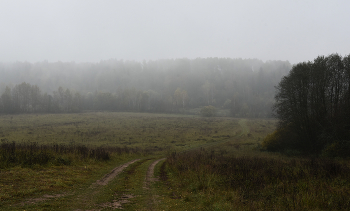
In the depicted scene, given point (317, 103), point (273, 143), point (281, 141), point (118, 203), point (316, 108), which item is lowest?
point (273, 143)

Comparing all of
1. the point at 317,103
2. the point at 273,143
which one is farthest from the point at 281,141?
the point at 317,103

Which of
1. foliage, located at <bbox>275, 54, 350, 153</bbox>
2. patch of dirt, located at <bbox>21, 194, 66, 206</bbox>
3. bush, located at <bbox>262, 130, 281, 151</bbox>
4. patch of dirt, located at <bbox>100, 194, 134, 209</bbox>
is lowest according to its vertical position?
bush, located at <bbox>262, 130, 281, 151</bbox>

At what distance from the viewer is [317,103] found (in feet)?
91.6

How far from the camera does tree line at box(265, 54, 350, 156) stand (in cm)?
2448

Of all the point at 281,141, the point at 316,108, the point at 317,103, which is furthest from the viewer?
the point at 281,141

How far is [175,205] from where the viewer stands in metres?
8.45

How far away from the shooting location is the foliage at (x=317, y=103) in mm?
24984

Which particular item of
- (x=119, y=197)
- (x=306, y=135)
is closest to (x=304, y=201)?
(x=119, y=197)

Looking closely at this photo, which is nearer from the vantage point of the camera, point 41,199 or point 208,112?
point 41,199

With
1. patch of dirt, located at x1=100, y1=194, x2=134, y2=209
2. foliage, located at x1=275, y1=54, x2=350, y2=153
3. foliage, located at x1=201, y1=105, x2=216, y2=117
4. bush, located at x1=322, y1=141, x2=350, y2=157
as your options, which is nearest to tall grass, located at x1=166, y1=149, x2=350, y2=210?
patch of dirt, located at x1=100, y1=194, x2=134, y2=209

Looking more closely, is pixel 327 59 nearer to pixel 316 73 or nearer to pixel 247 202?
pixel 316 73

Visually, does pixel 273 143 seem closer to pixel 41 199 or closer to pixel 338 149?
pixel 338 149

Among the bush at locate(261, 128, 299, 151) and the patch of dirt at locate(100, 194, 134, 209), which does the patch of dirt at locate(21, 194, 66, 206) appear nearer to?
the patch of dirt at locate(100, 194, 134, 209)

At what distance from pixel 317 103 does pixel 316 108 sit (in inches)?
30.6
